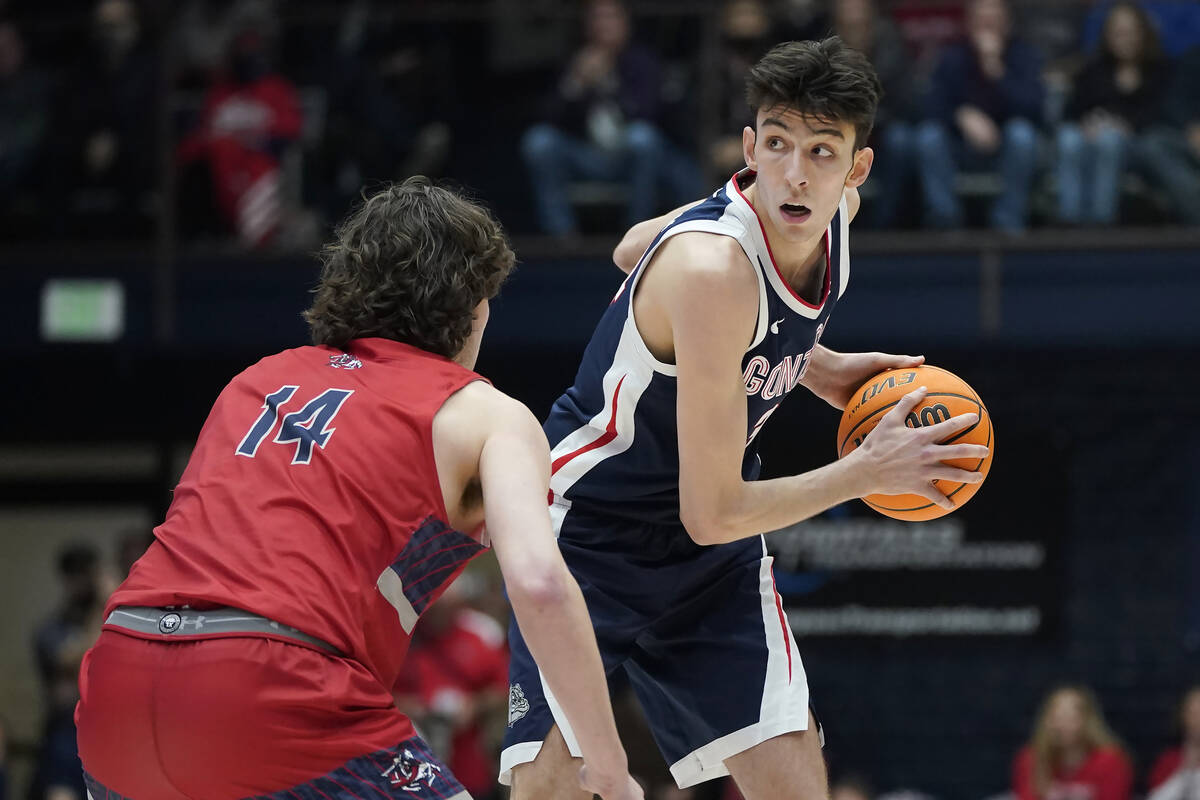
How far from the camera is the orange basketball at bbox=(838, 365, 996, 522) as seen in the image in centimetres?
352

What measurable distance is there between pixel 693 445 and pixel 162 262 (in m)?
7.53

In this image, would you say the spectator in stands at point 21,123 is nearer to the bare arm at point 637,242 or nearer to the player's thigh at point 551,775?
the bare arm at point 637,242

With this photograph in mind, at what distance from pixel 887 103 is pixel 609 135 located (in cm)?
167

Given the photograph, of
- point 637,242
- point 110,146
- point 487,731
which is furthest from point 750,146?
point 110,146

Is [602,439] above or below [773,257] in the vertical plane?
below

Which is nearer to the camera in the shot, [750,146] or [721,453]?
[721,453]

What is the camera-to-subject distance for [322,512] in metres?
2.50

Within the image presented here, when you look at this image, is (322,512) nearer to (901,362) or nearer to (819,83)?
(819,83)

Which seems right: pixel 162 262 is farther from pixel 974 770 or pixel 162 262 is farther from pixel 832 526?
pixel 974 770

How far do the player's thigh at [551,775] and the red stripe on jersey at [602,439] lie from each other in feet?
2.06

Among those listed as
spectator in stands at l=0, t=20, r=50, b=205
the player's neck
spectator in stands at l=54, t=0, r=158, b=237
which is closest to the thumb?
the player's neck

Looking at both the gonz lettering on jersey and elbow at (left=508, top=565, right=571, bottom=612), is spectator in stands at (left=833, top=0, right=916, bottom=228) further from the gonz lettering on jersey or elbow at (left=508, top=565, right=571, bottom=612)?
elbow at (left=508, top=565, right=571, bottom=612)

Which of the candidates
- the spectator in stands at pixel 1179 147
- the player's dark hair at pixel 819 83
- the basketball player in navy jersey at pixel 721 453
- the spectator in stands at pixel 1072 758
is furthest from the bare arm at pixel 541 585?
the spectator in stands at pixel 1179 147

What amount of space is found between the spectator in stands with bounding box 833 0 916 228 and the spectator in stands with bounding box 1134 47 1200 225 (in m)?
1.35
